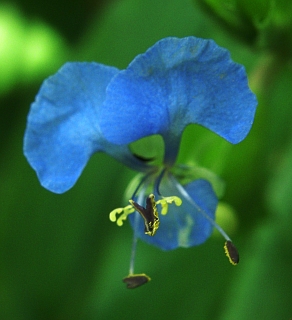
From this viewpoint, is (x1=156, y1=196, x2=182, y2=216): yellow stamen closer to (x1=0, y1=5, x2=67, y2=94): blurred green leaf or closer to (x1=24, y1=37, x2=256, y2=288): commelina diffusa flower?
(x1=24, y1=37, x2=256, y2=288): commelina diffusa flower

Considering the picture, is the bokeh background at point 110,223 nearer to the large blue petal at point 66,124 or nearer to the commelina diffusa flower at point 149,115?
the commelina diffusa flower at point 149,115

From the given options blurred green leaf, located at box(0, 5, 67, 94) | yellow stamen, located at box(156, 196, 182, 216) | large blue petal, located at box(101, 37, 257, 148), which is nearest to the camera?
large blue petal, located at box(101, 37, 257, 148)

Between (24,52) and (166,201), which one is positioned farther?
(24,52)

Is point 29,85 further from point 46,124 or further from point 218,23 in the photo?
point 46,124

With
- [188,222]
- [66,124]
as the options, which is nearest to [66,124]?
[66,124]

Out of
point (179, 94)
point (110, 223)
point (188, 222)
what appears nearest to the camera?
point (179, 94)

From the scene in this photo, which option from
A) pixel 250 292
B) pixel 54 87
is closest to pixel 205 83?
pixel 54 87

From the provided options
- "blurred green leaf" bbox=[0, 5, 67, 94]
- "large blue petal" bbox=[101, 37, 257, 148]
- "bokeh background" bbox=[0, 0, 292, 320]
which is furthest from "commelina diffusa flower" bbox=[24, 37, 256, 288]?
"blurred green leaf" bbox=[0, 5, 67, 94]

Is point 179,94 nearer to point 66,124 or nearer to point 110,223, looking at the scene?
point 66,124
